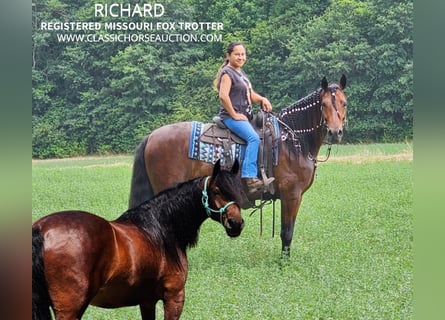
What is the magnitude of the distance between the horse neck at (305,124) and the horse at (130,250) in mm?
607

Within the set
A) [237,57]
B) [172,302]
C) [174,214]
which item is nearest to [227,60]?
[237,57]

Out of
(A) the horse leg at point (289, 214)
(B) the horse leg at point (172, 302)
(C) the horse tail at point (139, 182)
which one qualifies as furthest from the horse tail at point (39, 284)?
(A) the horse leg at point (289, 214)

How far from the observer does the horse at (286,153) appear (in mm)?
4062

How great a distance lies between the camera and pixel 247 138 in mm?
4000

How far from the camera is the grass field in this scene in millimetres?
4047

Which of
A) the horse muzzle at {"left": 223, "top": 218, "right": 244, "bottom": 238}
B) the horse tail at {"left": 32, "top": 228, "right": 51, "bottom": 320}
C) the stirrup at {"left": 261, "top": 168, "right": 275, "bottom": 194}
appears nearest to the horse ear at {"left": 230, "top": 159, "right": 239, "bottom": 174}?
the horse muzzle at {"left": 223, "top": 218, "right": 244, "bottom": 238}

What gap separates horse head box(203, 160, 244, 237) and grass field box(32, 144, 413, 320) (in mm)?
353

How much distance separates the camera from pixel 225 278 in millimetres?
4102

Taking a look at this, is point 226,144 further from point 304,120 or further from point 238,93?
point 304,120

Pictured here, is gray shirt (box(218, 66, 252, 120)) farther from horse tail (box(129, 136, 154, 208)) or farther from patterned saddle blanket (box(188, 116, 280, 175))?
horse tail (box(129, 136, 154, 208))

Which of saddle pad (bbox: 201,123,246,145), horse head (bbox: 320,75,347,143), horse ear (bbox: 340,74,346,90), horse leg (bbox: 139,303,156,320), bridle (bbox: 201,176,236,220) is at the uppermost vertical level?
horse ear (bbox: 340,74,346,90)

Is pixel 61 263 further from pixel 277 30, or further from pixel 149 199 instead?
pixel 277 30
